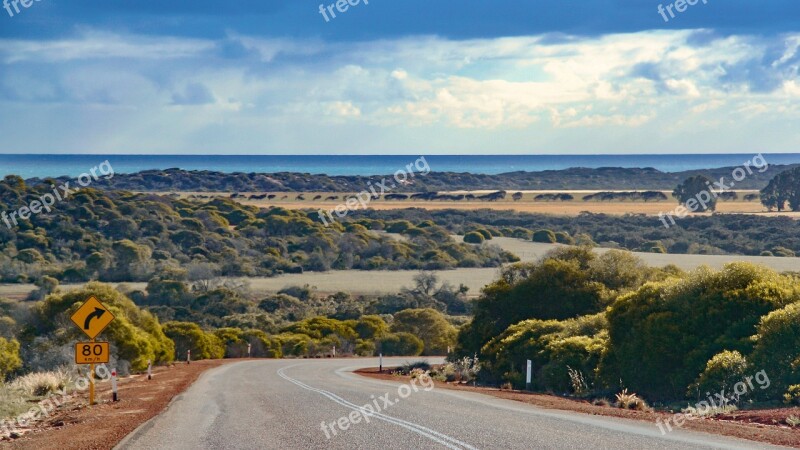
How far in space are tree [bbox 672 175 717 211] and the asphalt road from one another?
93619mm

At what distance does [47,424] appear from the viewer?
15930 millimetres

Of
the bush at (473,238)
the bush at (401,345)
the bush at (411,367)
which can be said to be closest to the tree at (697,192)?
the bush at (473,238)

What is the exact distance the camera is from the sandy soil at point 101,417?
1297 cm

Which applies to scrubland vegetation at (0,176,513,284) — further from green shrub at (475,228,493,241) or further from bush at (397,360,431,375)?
bush at (397,360,431,375)

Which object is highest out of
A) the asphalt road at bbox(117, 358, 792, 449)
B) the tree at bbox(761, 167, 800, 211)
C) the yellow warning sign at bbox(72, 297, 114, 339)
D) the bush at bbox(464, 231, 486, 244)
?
the tree at bbox(761, 167, 800, 211)

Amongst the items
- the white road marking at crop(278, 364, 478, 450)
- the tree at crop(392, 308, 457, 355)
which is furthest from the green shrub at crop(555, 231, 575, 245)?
the white road marking at crop(278, 364, 478, 450)

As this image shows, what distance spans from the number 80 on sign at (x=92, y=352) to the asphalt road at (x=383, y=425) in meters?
1.77

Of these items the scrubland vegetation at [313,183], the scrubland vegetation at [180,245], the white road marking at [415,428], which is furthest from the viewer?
the scrubland vegetation at [313,183]

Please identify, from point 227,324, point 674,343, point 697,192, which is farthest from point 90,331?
point 697,192

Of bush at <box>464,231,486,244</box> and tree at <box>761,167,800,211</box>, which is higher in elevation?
tree at <box>761,167,800,211</box>

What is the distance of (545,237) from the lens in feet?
275

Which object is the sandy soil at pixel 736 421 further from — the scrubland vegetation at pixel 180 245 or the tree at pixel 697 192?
the tree at pixel 697 192

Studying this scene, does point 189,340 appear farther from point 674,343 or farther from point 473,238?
point 473,238

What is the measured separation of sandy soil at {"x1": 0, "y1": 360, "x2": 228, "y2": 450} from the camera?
12969 millimetres
